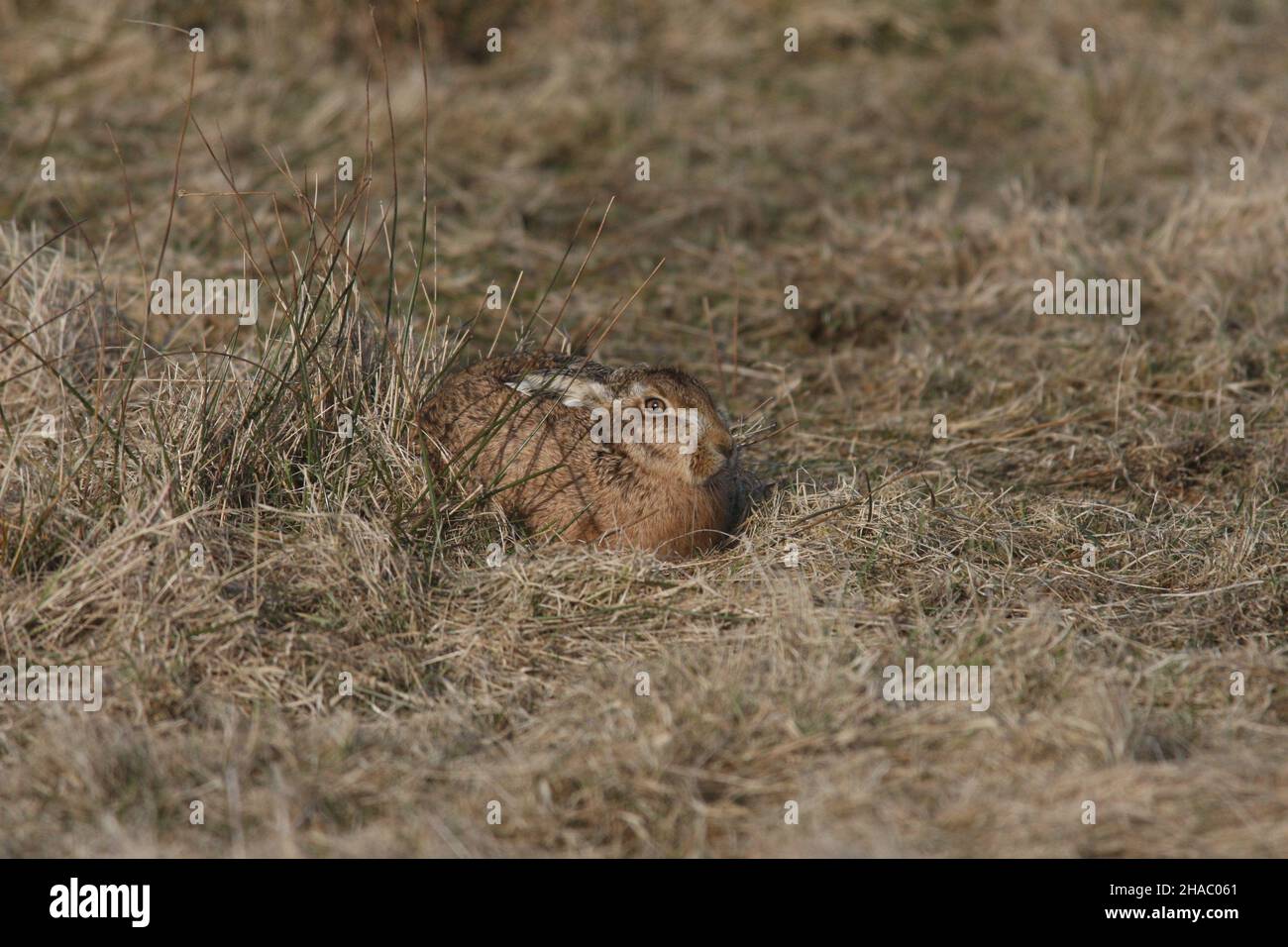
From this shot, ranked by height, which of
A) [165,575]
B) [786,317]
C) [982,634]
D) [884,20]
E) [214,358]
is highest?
[884,20]

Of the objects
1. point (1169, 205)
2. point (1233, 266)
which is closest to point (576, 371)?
point (1233, 266)

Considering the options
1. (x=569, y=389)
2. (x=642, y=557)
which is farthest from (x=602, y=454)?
(x=642, y=557)

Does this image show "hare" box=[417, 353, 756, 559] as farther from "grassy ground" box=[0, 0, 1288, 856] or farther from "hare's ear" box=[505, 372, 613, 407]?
"grassy ground" box=[0, 0, 1288, 856]

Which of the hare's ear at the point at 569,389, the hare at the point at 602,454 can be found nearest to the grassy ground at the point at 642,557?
the hare at the point at 602,454

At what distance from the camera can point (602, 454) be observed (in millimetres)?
5625

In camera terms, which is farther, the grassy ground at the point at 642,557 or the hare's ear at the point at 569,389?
the hare's ear at the point at 569,389

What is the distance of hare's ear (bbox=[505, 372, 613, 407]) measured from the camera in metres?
5.57

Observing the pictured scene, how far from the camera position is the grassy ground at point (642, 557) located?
422 centimetres

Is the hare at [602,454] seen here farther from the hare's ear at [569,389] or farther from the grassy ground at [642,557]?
the grassy ground at [642,557]

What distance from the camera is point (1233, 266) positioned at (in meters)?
8.11

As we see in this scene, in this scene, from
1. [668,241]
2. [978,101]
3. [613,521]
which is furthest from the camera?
[978,101]

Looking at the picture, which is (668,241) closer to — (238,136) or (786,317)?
(786,317)

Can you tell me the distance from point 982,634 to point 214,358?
11.6 feet

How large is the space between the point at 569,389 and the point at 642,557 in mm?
724
